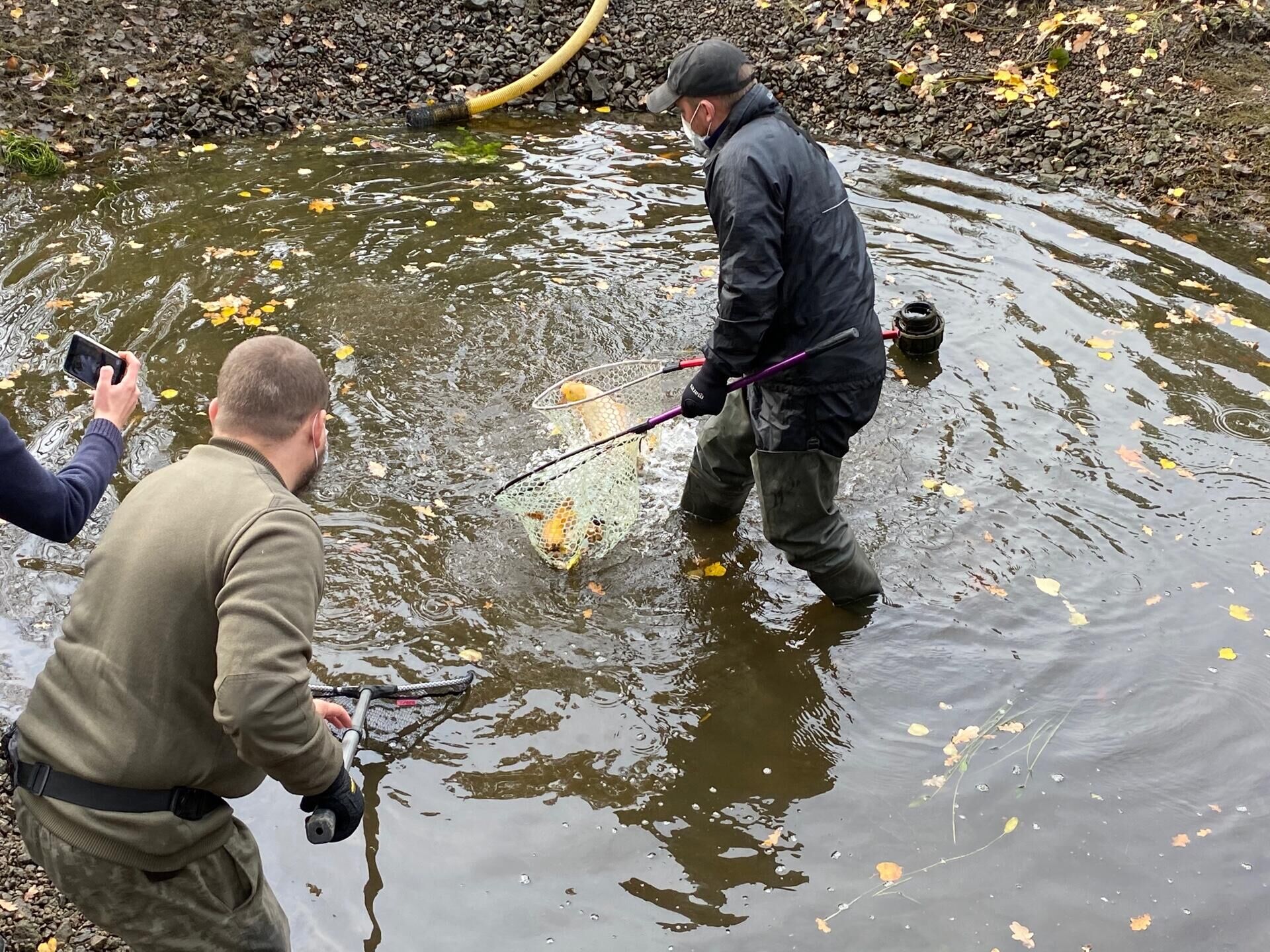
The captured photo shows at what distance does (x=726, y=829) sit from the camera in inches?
165

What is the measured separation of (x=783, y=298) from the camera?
4.41 meters

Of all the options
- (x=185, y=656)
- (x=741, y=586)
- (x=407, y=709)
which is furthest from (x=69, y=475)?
(x=741, y=586)

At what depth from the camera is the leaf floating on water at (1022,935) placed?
12.3ft

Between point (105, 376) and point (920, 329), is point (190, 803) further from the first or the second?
point (920, 329)

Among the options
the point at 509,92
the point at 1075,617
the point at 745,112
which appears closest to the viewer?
the point at 745,112

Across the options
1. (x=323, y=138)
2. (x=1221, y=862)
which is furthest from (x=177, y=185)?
(x=1221, y=862)

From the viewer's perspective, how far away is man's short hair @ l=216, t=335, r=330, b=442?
8.49 ft

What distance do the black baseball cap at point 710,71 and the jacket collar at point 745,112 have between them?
0.20ft

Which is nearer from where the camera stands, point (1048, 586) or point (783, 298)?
point (783, 298)

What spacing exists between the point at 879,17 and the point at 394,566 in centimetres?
847

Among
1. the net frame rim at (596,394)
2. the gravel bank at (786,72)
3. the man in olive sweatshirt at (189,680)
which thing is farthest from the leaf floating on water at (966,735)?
the gravel bank at (786,72)

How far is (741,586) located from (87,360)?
10.8 ft

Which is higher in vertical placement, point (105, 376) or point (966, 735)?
point (105, 376)

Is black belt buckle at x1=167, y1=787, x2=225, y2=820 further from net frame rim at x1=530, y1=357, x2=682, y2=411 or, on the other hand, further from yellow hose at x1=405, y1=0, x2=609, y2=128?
yellow hose at x1=405, y1=0, x2=609, y2=128
